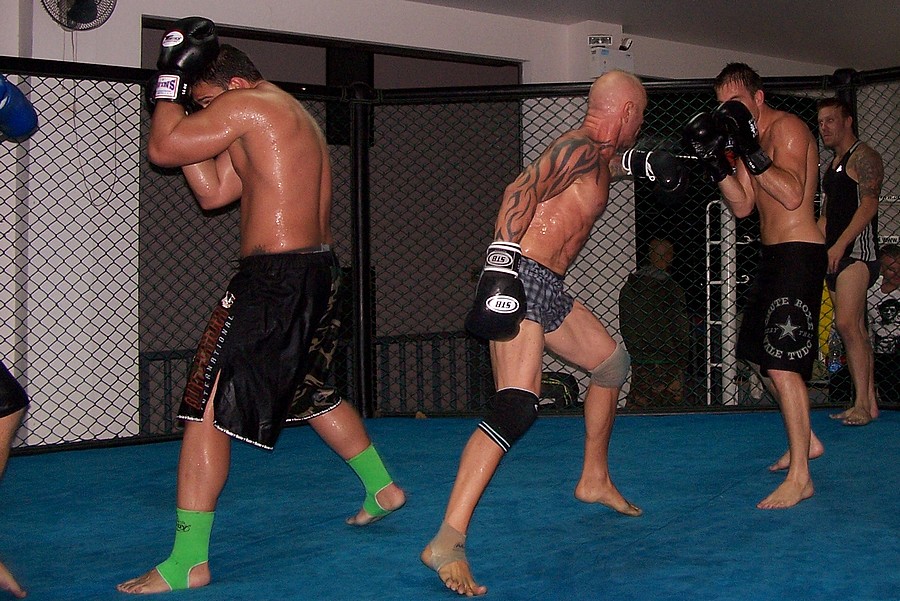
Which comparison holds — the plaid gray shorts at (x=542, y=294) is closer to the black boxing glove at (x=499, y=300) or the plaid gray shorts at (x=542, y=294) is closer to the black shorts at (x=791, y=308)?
the black boxing glove at (x=499, y=300)

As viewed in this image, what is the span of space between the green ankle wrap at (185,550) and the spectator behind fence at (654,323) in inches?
144

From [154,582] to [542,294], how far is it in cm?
113

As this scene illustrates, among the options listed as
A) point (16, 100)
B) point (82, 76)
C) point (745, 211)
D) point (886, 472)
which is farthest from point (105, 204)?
point (886, 472)

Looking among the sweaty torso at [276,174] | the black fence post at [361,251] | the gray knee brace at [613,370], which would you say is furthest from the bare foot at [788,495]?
the black fence post at [361,251]

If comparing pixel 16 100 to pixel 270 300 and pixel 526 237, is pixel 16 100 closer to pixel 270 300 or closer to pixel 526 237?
pixel 270 300

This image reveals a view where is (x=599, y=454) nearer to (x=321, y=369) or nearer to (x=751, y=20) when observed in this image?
(x=321, y=369)

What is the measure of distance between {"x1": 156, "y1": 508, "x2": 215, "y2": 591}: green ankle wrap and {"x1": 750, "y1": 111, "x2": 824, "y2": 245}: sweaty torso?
1902 mm

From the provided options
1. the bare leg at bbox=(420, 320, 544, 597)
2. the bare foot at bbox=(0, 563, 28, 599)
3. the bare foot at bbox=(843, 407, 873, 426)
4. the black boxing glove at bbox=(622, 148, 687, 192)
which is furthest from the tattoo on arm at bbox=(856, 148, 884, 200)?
the bare foot at bbox=(0, 563, 28, 599)

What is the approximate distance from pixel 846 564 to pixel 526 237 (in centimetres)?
110

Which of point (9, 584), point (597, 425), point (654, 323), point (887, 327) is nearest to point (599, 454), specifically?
point (597, 425)

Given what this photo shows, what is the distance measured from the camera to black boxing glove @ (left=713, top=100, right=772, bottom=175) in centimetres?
268

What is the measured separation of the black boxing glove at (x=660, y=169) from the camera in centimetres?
245

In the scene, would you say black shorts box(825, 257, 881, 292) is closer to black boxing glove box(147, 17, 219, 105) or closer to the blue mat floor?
the blue mat floor

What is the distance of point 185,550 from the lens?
2074 mm
